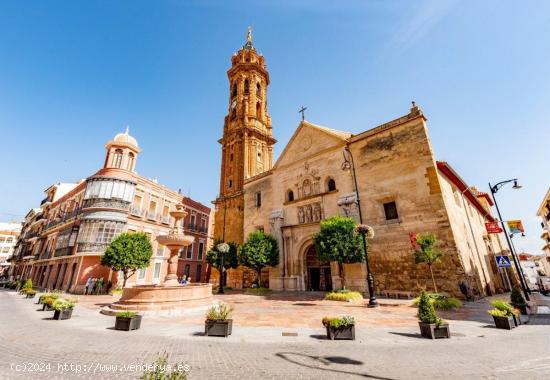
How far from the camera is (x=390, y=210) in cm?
1717

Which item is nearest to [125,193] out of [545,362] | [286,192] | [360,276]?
[286,192]

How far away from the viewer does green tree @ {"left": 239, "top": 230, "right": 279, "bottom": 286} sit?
20.2 meters

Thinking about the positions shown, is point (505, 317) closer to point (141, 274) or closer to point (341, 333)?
point (341, 333)

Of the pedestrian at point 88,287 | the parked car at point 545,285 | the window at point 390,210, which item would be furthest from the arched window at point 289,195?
the parked car at point 545,285

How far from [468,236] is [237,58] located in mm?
37395

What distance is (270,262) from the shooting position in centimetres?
2072

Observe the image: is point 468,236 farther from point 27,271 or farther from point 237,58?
point 27,271

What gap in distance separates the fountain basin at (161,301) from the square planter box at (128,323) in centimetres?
226

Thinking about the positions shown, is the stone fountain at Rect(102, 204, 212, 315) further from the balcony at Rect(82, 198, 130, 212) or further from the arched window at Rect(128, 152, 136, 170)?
the arched window at Rect(128, 152, 136, 170)

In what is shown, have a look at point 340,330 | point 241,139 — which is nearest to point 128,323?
point 340,330

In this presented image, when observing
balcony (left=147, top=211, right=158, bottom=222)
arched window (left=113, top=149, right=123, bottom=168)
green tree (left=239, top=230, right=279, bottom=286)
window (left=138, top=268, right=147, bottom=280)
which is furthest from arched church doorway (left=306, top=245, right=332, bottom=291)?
arched window (left=113, top=149, right=123, bottom=168)

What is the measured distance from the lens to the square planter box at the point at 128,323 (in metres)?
7.46

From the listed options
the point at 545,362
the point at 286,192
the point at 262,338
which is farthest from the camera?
the point at 286,192

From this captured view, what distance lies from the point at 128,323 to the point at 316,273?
15.3 meters
